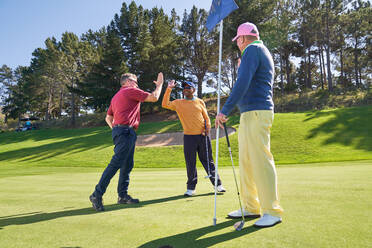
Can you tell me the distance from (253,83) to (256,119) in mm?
450

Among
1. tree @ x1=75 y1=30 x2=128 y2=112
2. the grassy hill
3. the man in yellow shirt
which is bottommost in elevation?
the grassy hill

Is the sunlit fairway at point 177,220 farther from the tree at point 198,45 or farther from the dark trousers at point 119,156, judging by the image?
the tree at point 198,45

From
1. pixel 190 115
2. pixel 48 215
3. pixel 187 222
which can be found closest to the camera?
pixel 187 222

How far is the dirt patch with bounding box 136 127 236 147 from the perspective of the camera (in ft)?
68.0

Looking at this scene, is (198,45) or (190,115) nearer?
(190,115)

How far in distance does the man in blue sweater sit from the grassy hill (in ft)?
33.3

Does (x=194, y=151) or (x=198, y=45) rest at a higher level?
(x=198, y=45)

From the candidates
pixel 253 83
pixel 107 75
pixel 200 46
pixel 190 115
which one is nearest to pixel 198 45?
pixel 200 46

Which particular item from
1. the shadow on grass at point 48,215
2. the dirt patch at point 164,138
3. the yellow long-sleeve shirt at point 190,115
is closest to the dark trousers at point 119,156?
the shadow on grass at point 48,215

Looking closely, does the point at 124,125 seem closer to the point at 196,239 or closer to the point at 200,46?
the point at 196,239

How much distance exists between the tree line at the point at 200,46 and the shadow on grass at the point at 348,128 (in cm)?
1341

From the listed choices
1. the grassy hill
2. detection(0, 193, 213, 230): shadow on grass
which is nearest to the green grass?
detection(0, 193, 213, 230): shadow on grass

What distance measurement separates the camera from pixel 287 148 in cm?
1544

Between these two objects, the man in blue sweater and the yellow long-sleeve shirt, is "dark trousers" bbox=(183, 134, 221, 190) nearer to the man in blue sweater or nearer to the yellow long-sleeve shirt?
the yellow long-sleeve shirt
